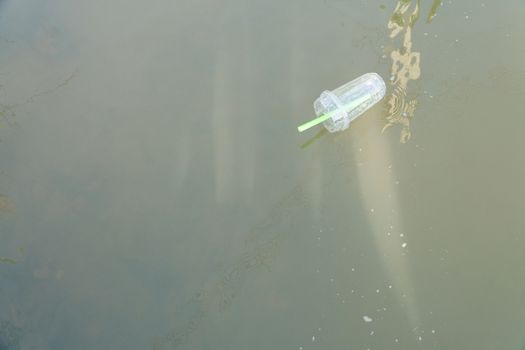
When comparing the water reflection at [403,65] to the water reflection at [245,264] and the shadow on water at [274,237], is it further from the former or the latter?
the water reflection at [245,264]

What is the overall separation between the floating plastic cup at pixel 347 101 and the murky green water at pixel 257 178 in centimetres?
4

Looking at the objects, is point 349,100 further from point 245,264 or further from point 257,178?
point 245,264

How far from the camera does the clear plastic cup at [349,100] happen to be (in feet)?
6.07

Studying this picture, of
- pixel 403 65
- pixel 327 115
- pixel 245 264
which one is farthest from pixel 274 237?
pixel 403 65

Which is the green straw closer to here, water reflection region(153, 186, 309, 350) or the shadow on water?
the shadow on water

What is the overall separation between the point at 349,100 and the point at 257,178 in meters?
0.47

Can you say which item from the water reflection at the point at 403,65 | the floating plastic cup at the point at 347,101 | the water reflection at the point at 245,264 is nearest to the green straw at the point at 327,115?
Result: the floating plastic cup at the point at 347,101

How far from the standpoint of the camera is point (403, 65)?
1.93m

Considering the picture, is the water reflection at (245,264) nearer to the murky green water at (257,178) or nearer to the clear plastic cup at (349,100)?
the murky green water at (257,178)

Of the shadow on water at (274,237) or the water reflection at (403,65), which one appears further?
the water reflection at (403,65)

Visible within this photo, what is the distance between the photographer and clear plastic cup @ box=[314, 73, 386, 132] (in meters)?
1.85

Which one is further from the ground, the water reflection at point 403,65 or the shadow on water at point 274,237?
the water reflection at point 403,65

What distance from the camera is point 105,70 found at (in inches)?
78.1

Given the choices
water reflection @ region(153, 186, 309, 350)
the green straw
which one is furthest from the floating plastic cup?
water reflection @ region(153, 186, 309, 350)
